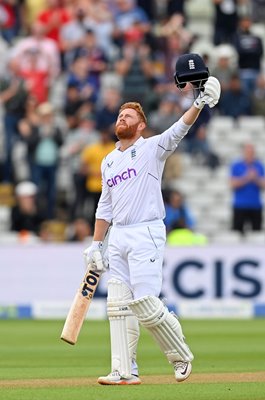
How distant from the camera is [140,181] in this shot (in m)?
8.91

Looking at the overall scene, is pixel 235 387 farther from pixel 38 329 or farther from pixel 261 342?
pixel 38 329

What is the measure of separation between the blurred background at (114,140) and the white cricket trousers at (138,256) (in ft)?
27.8

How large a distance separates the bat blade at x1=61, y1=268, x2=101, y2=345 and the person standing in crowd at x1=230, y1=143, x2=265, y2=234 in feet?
30.9

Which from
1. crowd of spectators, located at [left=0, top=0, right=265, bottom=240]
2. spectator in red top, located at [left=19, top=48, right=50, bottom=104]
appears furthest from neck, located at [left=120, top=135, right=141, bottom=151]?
spectator in red top, located at [left=19, top=48, right=50, bottom=104]

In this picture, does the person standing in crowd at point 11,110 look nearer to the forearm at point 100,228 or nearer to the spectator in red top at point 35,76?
the spectator in red top at point 35,76

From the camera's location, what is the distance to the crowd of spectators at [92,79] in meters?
19.1

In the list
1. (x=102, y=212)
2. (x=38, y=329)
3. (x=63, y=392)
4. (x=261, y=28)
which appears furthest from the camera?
(x=261, y=28)

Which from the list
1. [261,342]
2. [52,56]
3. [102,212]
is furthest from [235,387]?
[52,56]

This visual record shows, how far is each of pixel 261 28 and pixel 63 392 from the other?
50.0ft

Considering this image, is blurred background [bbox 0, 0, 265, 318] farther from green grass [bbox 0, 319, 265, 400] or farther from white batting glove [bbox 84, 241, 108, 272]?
white batting glove [bbox 84, 241, 108, 272]

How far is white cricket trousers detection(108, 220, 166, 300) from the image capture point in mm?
8750

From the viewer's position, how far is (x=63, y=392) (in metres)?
8.52

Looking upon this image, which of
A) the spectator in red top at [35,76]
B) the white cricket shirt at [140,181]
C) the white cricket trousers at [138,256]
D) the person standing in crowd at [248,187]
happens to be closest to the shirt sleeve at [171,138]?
the white cricket shirt at [140,181]

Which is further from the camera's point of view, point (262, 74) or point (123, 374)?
point (262, 74)
